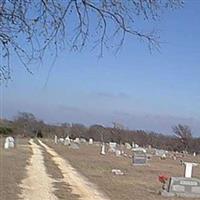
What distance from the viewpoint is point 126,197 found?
18.8 metres

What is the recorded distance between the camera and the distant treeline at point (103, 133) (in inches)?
4286

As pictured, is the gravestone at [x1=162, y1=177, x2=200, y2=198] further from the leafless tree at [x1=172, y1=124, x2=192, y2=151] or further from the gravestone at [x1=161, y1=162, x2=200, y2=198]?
the leafless tree at [x1=172, y1=124, x2=192, y2=151]

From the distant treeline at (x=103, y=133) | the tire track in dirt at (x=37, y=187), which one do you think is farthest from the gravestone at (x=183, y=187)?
the distant treeline at (x=103, y=133)

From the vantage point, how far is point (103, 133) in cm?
12962

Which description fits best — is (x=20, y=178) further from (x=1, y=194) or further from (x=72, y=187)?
(x=1, y=194)

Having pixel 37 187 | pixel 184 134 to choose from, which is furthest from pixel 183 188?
pixel 184 134

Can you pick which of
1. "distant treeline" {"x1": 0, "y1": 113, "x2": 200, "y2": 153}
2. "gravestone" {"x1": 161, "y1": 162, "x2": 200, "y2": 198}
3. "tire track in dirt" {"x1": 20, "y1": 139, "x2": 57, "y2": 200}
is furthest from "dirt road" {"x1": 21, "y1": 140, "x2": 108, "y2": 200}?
"distant treeline" {"x1": 0, "y1": 113, "x2": 200, "y2": 153}

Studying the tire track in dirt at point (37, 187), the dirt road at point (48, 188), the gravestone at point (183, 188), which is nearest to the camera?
the tire track in dirt at point (37, 187)

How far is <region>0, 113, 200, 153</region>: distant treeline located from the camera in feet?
357

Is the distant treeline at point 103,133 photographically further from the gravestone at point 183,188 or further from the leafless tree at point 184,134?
the gravestone at point 183,188

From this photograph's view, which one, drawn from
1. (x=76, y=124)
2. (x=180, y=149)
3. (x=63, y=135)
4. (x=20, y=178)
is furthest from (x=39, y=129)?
(x=20, y=178)

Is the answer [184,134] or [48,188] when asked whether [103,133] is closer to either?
[184,134]

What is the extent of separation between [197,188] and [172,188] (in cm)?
92

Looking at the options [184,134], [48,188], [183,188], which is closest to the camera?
[183,188]
